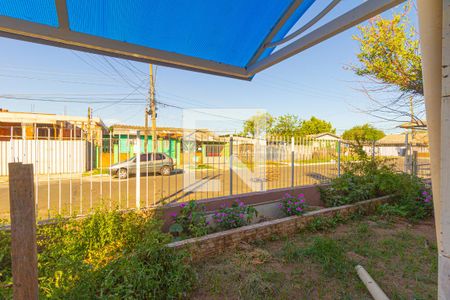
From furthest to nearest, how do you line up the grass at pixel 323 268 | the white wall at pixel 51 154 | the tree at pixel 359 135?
the tree at pixel 359 135, the white wall at pixel 51 154, the grass at pixel 323 268

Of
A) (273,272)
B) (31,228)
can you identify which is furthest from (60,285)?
(273,272)

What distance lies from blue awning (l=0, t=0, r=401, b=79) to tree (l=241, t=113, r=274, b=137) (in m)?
27.4

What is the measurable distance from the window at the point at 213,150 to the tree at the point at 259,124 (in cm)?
2489

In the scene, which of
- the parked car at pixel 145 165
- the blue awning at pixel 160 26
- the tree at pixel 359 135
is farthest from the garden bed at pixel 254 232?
the blue awning at pixel 160 26

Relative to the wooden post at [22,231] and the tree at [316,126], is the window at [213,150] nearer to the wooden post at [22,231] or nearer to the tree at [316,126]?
the wooden post at [22,231]

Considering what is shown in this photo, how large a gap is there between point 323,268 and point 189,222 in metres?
1.93

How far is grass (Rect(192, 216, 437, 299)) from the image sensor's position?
230 cm

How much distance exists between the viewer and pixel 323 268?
2701mm

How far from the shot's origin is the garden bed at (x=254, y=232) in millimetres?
2895

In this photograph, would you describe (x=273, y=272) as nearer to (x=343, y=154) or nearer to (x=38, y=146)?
(x=38, y=146)

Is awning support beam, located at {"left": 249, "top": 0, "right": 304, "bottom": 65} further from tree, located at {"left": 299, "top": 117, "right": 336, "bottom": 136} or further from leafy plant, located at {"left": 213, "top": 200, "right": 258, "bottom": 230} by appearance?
tree, located at {"left": 299, "top": 117, "right": 336, "bottom": 136}

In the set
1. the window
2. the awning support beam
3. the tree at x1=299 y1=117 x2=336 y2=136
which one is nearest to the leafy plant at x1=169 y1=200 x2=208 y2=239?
the window

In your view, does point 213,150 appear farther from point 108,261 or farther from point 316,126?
point 316,126

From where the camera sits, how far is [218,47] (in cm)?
231
